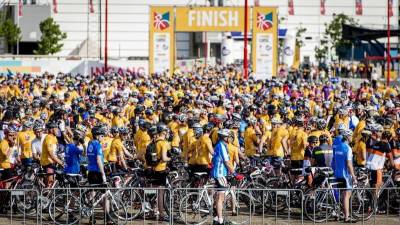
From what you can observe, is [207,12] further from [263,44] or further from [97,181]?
[97,181]

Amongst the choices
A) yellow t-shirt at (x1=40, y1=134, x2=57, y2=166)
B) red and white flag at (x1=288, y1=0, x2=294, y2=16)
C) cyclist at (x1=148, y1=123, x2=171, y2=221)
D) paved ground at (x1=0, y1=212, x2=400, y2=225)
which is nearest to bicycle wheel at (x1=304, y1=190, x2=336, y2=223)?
paved ground at (x1=0, y1=212, x2=400, y2=225)

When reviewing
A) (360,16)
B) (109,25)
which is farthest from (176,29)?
(360,16)

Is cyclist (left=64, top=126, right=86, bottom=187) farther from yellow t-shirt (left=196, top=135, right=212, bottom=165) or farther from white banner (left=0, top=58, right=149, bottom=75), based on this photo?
white banner (left=0, top=58, right=149, bottom=75)

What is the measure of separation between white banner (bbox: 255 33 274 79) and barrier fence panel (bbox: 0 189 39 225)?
100 feet

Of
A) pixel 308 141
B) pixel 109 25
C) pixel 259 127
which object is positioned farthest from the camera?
pixel 109 25

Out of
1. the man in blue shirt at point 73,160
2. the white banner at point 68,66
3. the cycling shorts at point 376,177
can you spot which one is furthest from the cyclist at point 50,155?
the white banner at point 68,66

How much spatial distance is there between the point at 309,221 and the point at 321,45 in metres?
73.1

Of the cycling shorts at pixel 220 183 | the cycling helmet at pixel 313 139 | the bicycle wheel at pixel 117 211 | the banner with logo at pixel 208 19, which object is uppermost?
the banner with logo at pixel 208 19

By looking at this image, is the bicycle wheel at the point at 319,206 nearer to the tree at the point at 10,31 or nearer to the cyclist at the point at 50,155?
the cyclist at the point at 50,155

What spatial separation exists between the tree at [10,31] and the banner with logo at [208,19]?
96.3ft

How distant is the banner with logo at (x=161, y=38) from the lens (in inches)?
1880

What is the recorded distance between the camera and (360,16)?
9250cm

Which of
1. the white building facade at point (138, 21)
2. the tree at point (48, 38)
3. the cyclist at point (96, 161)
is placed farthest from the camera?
the white building facade at point (138, 21)

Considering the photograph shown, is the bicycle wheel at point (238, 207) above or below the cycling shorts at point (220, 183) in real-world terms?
below
